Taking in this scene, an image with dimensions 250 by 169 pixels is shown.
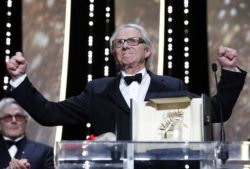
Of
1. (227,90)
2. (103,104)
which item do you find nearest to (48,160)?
(103,104)

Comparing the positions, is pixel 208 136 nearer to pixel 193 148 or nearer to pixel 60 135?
pixel 193 148

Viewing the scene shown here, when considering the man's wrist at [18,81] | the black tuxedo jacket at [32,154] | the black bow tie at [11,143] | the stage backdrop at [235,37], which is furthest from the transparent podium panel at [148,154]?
the stage backdrop at [235,37]

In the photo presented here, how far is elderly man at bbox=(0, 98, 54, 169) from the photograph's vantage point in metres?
Answer: 3.53

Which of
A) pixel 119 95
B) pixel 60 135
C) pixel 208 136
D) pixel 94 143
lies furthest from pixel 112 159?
pixel 60 135

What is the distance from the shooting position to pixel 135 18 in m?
4.29

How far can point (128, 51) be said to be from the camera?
255 cm

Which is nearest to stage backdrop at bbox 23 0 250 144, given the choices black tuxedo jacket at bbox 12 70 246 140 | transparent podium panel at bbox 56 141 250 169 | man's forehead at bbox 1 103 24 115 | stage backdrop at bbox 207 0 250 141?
stage backdrop at bbox 207 0 250 141

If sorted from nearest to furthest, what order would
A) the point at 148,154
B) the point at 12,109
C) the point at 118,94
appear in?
the point at 148,154 < the point at 118,94 < the point at 12,109

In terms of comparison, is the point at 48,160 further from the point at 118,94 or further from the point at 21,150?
the point at 118,94

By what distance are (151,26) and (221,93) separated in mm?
1908

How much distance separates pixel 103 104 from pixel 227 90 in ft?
1.62

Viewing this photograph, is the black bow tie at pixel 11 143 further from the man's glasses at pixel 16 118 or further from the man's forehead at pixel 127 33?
the man's forehead at pixel 127 33

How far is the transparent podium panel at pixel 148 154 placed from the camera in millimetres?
1790

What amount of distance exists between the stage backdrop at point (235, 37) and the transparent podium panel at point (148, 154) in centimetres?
229
